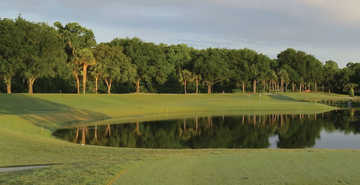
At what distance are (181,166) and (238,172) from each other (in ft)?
6.62

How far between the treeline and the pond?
34881mm

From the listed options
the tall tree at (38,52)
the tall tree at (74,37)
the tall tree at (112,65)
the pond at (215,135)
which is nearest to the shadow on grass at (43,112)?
the pond at (215,135)

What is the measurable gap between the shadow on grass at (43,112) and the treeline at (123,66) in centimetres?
Result: 1335

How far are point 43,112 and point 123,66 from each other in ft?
153

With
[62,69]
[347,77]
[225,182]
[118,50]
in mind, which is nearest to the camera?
[225,182]

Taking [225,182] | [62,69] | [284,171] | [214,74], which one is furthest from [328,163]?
[214,74]

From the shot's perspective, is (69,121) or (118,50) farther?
(118,50)

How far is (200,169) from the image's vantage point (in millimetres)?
10406

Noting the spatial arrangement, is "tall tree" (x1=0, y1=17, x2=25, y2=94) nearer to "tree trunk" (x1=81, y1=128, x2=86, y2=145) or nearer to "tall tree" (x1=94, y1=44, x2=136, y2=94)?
"tall tree" (x1=94, y1=44, x2=136, y2=94)

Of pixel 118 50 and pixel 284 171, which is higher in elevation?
pixel 118 50

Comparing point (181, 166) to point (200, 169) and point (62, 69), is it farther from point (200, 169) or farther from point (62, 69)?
point (62, 69)

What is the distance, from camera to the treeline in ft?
205

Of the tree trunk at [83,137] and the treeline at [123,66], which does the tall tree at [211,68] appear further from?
the tree trunk at [83,137]

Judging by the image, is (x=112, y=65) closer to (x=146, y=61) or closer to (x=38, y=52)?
(x=146, y=61)
